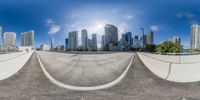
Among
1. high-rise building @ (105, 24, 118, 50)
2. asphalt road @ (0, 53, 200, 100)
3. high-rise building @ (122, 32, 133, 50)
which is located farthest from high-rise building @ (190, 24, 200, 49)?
asphalt road @ (0, 53, 200, 100)

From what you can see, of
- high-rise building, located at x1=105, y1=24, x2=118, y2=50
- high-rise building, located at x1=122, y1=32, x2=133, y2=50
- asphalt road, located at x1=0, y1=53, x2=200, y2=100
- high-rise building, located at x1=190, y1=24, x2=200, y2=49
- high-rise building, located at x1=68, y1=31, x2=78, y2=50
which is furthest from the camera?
high-rise building, located at x1=190, y1=24, x2=200, y2=49

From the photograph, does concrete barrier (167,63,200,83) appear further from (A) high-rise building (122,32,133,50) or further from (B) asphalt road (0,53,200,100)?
(A) high-rise building (122,32,133,50)

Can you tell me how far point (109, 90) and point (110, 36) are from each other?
9165 mm

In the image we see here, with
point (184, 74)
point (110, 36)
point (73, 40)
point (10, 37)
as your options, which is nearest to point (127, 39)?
point (110, 36)

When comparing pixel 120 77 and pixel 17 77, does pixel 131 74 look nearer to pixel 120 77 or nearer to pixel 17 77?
pixel 120 77

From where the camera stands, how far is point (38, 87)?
14.7 metres

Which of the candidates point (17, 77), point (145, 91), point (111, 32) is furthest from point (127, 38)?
point (17, 77)

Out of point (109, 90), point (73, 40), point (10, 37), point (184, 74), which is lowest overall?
point (109, 90)

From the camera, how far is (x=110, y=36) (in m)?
22.6

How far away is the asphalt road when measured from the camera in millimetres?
12812

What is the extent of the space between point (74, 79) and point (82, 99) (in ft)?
15.2

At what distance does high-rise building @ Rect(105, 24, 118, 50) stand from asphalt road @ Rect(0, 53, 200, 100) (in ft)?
18.1

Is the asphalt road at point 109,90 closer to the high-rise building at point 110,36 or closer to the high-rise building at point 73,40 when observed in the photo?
the high-rise building at point 73,40

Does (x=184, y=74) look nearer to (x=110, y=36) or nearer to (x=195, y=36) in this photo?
(x=110, y=36)
